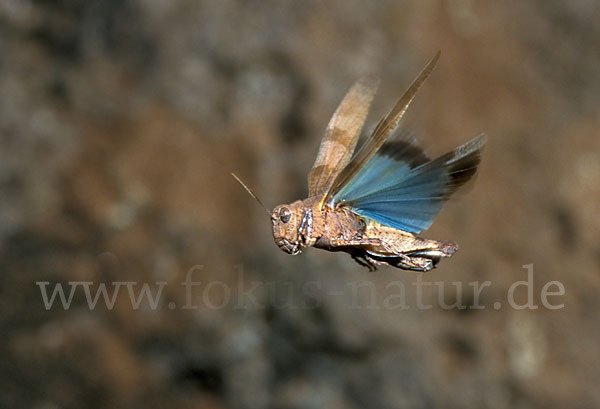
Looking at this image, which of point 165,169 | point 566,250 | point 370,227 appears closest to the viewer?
point 370,227

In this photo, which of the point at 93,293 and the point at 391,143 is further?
the point at 93,293

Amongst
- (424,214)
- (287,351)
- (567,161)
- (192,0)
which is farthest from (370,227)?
(192,0)

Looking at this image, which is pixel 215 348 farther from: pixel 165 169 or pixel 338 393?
pixel 165 169

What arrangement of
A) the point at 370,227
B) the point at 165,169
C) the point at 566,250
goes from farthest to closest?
1. the point at 165,169
2. the point at 566,250
3. the point at 370,227

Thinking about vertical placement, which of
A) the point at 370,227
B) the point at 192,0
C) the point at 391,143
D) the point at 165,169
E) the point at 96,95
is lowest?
the point at 370,227

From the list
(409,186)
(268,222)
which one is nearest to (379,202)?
(409,186)

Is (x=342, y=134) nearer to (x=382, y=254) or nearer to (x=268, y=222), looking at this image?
(x=382, y=254)
